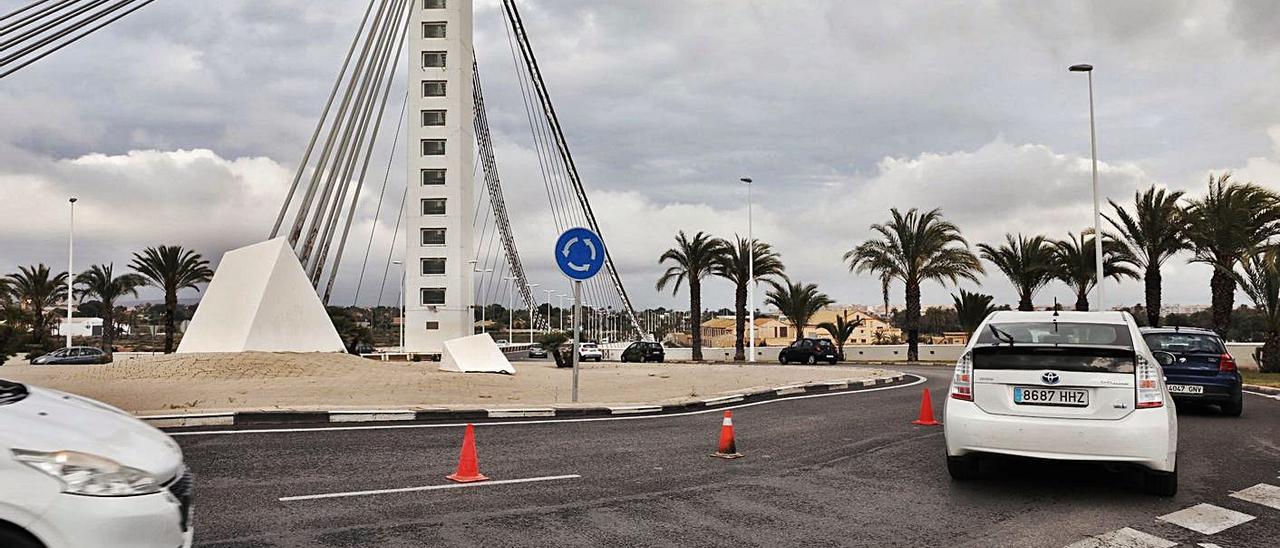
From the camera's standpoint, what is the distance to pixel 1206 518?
6.45m

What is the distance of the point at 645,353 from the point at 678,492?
41.6 metres

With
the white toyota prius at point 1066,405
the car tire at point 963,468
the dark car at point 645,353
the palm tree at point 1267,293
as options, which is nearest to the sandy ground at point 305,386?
the car tire at point 963,468

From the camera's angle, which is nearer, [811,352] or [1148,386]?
[1148,386]

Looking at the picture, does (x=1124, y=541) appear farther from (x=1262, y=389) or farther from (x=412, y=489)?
(x=1262, y=389)

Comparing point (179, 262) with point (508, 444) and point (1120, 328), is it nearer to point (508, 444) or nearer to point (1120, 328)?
point (508, 444)

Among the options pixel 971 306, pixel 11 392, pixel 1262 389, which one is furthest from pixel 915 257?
pixel 11 392

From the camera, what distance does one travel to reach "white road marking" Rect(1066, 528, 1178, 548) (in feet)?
18.7

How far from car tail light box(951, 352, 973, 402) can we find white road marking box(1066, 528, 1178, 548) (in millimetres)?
1596

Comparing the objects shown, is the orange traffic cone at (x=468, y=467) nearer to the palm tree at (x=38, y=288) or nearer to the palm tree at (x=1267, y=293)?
the palm tree at (x=1267, y=293)

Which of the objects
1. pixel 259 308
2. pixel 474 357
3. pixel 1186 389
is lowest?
pixel 474 357

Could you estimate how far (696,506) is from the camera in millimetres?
6742

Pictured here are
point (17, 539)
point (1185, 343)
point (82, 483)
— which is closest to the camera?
point (17, 539)

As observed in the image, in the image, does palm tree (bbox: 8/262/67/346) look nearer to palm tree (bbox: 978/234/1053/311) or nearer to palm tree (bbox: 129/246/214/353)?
palm tree (bbox: 129/246/214/353)

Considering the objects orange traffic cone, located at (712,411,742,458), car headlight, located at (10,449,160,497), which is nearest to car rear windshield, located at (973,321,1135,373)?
orange traffic cone, located at (712,411,742,458)
